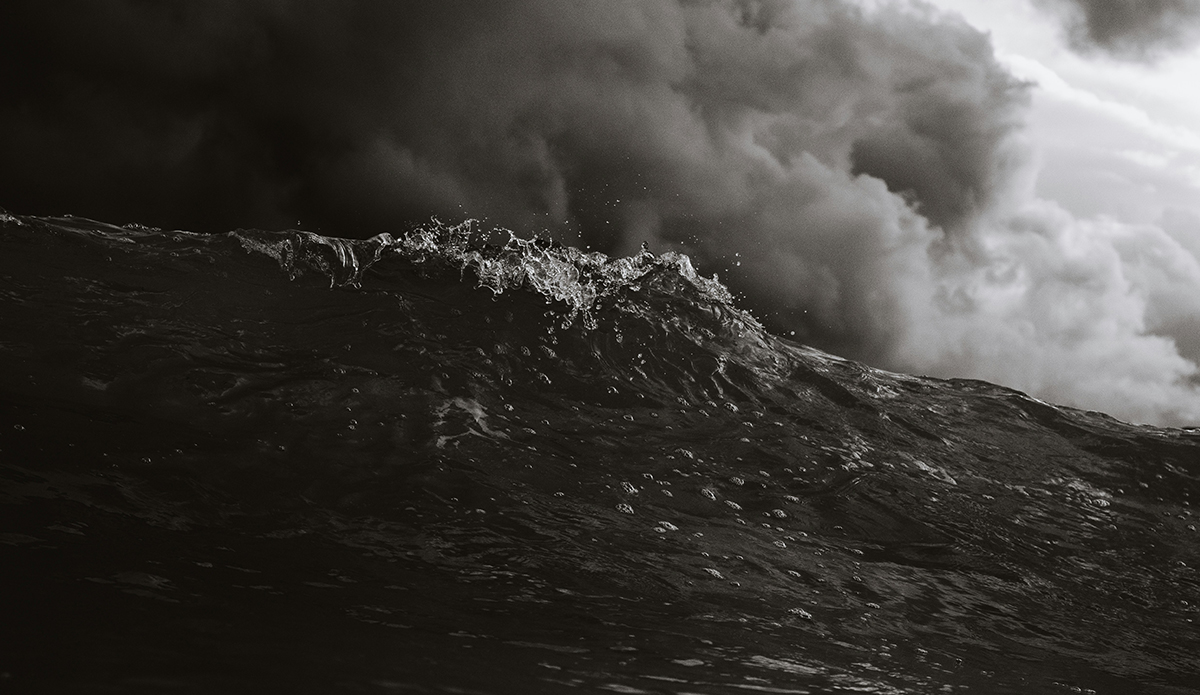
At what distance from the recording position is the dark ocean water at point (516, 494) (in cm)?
323

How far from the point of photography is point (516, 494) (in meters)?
5.64

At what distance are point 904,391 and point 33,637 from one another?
30.3ft

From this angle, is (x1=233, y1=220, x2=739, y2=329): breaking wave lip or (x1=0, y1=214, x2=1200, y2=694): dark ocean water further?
(x1=233, y1=220, x2=739, y2=329): breaking wave lip

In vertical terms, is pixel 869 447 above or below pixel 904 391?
below

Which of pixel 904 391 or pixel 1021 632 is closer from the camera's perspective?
pixel 1021 632

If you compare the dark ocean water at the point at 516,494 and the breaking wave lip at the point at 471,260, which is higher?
the breaking wave lip at the point at 471,260

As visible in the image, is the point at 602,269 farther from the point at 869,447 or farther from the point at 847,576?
the point at 847,576

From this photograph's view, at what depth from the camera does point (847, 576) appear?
5.46 metres

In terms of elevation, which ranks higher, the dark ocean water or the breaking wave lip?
the breaking wave lip

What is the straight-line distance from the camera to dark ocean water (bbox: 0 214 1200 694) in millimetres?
3234

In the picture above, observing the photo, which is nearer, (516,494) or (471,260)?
(516,494)

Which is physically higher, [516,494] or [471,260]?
[471,260]

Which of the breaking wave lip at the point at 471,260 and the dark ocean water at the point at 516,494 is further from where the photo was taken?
the breaking wave lip at the point at 471,260

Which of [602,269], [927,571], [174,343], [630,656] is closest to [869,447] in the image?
[927,571]
